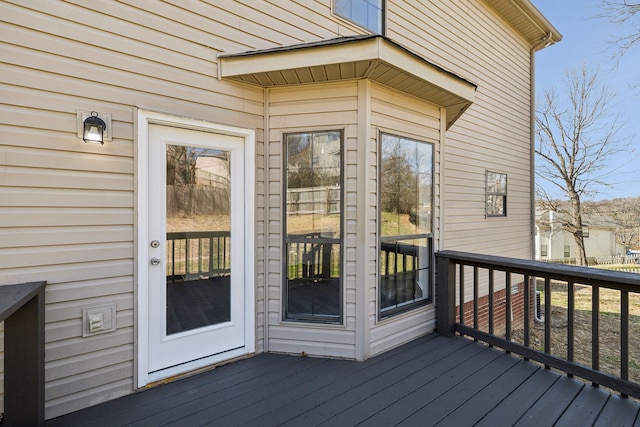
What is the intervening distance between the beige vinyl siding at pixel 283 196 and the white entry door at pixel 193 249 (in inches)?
10.5

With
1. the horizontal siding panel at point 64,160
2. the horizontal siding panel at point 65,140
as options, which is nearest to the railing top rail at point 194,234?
the horizontal siding panel at point 64,160

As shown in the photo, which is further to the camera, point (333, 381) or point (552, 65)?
point (552, 65)

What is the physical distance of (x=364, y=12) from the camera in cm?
378

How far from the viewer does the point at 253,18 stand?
2855mm

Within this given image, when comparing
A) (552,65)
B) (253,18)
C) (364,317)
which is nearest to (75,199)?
(253,18)

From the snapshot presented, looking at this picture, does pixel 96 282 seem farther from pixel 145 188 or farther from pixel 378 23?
pixel 378 23

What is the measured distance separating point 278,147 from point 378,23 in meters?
2.36

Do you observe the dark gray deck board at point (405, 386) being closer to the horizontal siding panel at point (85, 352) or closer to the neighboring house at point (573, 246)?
the horizontal siding panel at point (85, 352)

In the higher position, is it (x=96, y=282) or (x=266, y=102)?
(x=266, y=102)

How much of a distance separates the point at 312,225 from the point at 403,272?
1.08 meters

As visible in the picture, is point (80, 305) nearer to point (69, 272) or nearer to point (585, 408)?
point (69, 272)

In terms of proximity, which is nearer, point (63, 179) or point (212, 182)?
point (63, 179)

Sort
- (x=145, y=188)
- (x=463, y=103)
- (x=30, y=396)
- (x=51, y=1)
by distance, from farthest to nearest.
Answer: (x=463, y=103) < (x=145, y=188) < (x=51, y=1) < (x=30, y=396)

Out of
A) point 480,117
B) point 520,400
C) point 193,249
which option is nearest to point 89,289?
point 193,249
